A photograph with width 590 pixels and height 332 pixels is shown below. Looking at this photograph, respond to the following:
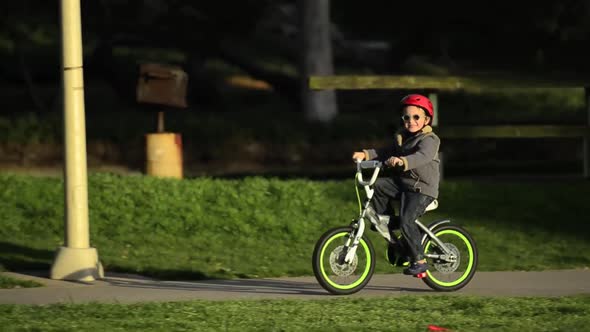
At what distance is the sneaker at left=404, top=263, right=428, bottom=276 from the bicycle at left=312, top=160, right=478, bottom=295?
0.30ft

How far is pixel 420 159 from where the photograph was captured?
9820 mm

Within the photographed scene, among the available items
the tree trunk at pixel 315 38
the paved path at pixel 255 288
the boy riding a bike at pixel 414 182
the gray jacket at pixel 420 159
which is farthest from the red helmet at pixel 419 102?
the tree trunk at pixel 315 38

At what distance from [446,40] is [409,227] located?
24.0 m

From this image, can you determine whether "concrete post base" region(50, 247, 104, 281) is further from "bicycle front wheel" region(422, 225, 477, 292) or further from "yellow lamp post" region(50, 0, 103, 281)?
"bicycle front wheel" region(422, 225, 477, 292)

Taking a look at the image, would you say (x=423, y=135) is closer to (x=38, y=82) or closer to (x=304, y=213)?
(x=304, y=213)

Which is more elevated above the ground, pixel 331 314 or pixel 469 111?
pixel 469 111

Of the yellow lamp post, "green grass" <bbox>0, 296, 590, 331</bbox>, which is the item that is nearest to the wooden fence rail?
the yellow lamp post

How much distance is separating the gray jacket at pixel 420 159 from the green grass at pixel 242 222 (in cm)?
175

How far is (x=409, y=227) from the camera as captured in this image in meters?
9.97

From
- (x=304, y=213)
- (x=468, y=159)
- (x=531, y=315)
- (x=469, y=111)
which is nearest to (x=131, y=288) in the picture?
(x=531, y=315)

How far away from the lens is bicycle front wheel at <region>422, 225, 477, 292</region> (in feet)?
33.7

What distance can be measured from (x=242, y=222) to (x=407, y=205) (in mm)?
4024

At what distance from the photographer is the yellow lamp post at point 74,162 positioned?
10.6 meters

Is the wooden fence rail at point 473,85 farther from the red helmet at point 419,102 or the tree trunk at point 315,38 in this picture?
the tree trunk at point 315,38
